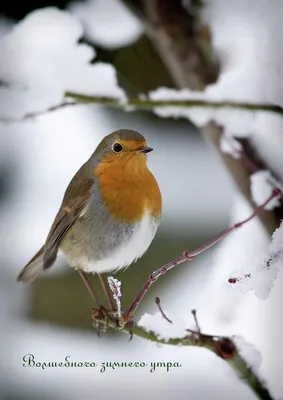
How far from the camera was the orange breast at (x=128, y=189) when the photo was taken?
4.50 feet

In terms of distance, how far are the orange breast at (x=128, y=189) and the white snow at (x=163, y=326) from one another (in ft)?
0.78

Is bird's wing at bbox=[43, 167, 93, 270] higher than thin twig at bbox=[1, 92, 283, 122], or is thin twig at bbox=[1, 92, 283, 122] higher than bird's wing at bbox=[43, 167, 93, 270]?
thin twig at bbox=[1, 92, 283, 122]

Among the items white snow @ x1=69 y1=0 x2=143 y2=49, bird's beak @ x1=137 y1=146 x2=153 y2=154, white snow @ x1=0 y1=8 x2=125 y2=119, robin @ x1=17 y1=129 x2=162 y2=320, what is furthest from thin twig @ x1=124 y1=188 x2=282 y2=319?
white snow @ x1=69 y1=0 x2=143 y2=49

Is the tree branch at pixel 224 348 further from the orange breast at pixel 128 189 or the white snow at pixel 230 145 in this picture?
the white snow at pixel 230 145

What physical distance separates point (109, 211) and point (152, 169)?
19 centimetres

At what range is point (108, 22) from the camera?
1513 millimetres

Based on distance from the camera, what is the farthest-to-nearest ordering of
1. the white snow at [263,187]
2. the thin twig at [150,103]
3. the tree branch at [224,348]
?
the white snow at [263,187] → the thin twig at [150,103] → the tree branch at [224,348]

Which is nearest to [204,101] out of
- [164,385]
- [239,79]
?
[239,79]

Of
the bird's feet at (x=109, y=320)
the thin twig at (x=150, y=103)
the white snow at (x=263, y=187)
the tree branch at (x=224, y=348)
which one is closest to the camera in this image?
the tree branch at (x=224, y=348)

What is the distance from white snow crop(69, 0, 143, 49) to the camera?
1496 millimetres

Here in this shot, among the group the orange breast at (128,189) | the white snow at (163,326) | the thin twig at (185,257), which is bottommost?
the white snow at (163,326)

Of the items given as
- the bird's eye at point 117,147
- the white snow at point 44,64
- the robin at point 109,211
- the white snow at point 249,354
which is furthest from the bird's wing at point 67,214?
the white snow at point 249,354

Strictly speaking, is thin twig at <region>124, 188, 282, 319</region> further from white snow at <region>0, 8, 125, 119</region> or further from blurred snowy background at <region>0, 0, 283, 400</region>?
white snow at <region>0, 8, 125, 119</region>

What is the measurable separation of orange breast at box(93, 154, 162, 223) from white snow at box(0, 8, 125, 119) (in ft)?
0.67
